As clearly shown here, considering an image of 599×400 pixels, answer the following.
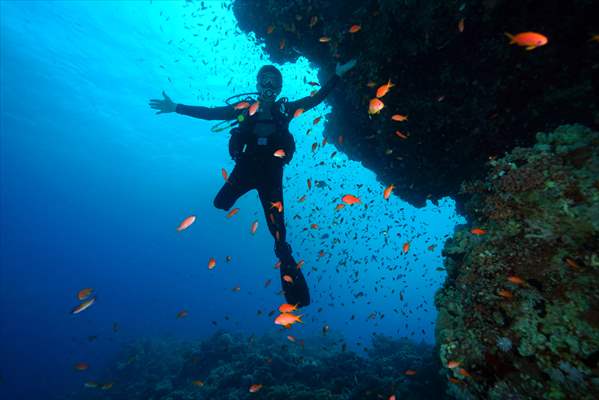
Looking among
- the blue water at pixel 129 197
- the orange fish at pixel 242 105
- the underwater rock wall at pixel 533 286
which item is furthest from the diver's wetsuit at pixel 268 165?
the underwater rock wall at pixel 533 286

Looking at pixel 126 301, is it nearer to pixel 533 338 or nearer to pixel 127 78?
pixel 127 78

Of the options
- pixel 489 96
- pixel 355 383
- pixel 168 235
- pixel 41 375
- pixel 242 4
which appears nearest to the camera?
pixel 489 96

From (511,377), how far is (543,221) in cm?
176

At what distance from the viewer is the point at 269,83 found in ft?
23.3

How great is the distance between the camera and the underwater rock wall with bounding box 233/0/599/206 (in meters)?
4.71

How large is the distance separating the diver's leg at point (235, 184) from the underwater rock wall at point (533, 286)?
481 cm

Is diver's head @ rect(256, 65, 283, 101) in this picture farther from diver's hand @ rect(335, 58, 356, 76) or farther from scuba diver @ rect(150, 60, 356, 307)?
diver's hand @ rect(335, 58, 356, 76)

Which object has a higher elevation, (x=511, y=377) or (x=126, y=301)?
(x=126, y=301)

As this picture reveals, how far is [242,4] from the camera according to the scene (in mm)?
9430

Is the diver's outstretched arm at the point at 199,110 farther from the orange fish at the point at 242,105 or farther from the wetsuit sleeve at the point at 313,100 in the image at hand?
the wetsuit sleeve at the point at 313,100

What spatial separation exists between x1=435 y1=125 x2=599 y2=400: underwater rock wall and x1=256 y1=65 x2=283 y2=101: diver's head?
16.8 ft

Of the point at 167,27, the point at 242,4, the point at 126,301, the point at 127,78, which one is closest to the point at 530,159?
the point at 242,4

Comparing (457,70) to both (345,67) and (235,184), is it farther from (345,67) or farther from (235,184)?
(235,184)

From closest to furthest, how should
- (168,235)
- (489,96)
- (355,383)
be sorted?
(489,96)
(355,383)
(168,235)
